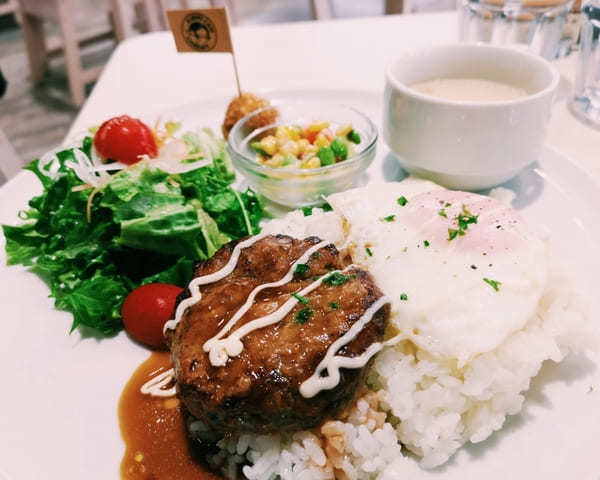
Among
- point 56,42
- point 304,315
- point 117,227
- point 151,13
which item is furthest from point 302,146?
point 56,42

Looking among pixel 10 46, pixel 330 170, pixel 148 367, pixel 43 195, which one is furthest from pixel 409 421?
pixel 10 46

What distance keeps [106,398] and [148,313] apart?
1.29 feet

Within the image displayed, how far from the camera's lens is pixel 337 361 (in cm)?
171

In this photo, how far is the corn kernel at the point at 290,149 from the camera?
2977mm

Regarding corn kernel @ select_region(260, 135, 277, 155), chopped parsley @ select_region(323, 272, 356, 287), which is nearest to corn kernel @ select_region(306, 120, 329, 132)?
corn kernel @ select_region(260, 135, 277, 155)

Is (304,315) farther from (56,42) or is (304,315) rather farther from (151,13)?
(56,42)

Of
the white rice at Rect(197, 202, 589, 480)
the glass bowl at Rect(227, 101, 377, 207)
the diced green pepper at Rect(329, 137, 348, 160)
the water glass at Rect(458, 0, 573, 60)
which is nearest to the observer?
the white rice at Rect(197, 202, 589, 480)

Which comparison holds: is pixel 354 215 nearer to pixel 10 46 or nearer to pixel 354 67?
pixel 354 67

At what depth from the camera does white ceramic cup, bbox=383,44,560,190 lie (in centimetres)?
255

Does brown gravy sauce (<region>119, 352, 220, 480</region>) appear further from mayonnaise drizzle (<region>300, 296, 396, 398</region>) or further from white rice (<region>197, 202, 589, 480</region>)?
mayonnaise drizzle (<region>300, 296, 396, 398</region>)

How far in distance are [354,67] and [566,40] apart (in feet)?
5.49

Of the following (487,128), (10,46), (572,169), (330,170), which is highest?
(487,128)

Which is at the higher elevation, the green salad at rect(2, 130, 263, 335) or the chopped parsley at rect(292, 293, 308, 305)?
the chopped parsley at rect(292, 293, 308, 305)

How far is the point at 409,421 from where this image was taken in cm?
187
